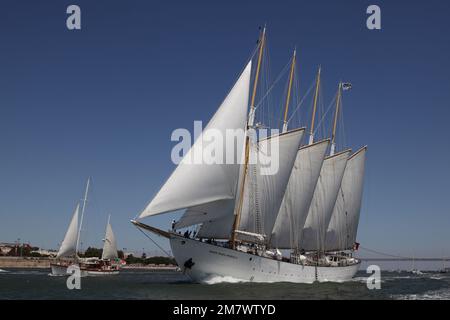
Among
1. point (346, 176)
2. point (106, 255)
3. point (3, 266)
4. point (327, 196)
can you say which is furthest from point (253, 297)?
point (3, 266)

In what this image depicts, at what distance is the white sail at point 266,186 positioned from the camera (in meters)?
63.3

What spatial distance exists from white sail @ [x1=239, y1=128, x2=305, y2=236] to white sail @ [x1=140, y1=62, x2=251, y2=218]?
26.2 feet

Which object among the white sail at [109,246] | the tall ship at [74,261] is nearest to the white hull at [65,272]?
the tall ship at [74,261]

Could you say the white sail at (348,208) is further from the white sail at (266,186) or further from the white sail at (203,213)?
the white sail at (203,213)

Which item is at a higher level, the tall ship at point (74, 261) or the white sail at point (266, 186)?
the white sail at point (266, 186)

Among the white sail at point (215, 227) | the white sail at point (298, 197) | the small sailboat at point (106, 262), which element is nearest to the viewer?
the white sail at point (215, 227)

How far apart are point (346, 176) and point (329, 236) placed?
11810 millimetres

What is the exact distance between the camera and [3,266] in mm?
A: 136875

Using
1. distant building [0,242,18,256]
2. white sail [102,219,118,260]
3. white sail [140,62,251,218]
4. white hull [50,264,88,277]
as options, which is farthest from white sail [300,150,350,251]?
distant building [0,242,18,256]

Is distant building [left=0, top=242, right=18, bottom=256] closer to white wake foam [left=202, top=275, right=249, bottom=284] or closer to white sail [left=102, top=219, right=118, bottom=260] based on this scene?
white sail [left=102, top=219, right=118, bottom=260]

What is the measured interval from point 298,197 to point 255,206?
471 inches

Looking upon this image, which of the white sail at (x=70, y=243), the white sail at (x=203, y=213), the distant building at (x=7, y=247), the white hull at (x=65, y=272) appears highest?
the white sail at (x=203, y=213)

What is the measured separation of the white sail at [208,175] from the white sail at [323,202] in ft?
90.7

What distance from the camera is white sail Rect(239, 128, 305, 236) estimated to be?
6331 cm
